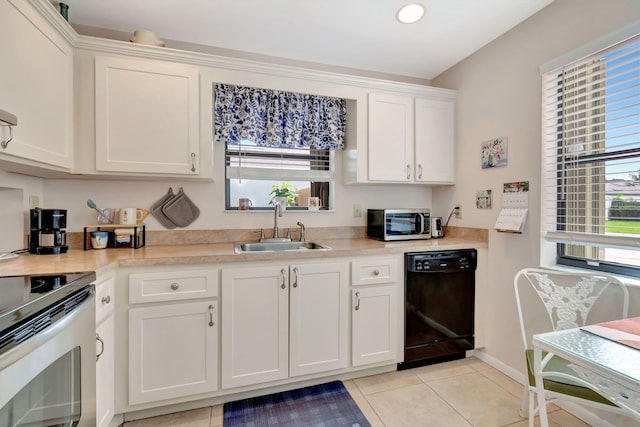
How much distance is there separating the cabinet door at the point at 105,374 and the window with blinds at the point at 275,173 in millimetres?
1172

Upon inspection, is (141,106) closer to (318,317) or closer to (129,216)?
(129,216)

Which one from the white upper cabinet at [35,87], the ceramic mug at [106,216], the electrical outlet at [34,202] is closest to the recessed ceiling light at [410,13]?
the white upper cabinet at [35,87]

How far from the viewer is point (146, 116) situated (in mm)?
1887

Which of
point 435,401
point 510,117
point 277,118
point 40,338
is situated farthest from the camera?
point 277,118

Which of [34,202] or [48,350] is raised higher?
[34,202]

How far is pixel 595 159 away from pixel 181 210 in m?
2.70

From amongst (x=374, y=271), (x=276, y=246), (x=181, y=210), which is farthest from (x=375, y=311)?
(x=181, y=210)

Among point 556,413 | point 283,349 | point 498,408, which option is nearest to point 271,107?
point 283,349

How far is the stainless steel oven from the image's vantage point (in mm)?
803

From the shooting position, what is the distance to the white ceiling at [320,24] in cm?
184

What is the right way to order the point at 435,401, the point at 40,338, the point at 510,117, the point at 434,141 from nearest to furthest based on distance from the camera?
the point at 40,338 < the point at 435,401 < the point at 510,117 < the point at 434,141

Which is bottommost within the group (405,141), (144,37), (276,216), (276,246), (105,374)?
(105,374)

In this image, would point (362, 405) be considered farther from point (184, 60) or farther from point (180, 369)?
point (184, 60)

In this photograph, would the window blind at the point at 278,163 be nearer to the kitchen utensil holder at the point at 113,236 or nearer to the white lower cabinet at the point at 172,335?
the kitchen utensil holder at the point at 113,236
